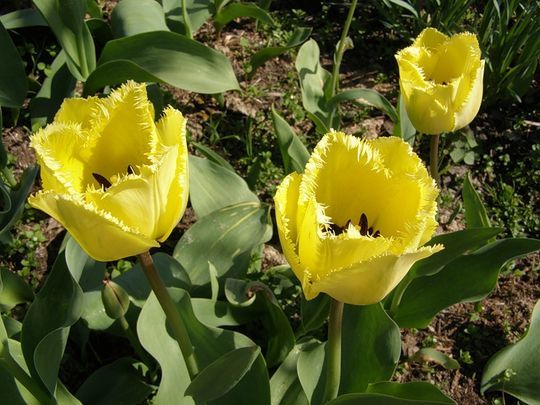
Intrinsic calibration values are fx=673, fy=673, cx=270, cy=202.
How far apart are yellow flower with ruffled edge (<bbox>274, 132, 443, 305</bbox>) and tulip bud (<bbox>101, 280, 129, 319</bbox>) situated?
0.47m

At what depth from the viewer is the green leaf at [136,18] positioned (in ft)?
8.25

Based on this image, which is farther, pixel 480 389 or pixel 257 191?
pixel 257 191

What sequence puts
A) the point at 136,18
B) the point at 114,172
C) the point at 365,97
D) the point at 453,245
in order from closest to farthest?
the point at 114,172 → the point at 453,245 → the point at 365,97 → the point at 136,18

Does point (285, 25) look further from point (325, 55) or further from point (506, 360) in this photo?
point (506, 360)

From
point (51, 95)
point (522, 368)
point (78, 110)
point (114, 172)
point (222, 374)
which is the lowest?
point (522, 368)

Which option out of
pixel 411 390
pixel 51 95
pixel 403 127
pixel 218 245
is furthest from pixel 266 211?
pixel 51 95

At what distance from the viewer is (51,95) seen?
2.56 meters

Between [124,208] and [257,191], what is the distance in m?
1.50

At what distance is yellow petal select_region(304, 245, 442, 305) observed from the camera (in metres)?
0.99

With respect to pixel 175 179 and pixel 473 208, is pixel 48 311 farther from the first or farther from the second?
pixel 473 208

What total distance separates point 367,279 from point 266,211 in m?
0.95

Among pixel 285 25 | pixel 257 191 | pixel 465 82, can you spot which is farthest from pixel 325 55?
pixel 465 82

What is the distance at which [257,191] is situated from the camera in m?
2.53

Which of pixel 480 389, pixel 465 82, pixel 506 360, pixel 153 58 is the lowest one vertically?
pixel 480 389
